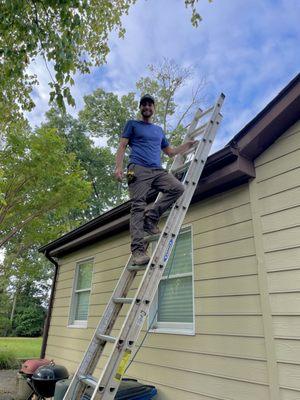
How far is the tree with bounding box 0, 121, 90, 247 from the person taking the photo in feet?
22.7

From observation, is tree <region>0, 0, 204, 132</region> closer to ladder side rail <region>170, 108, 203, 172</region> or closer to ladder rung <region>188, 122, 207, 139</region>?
ladder side rail <region>170, 108, 203, 172</region>

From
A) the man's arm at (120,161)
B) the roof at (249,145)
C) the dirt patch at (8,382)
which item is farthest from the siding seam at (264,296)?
the dirt patch at (8,382)

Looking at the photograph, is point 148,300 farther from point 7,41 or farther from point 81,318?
point 81,318

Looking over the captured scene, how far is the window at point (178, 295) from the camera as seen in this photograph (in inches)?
149

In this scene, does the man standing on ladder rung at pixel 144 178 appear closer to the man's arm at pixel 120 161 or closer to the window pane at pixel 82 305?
the man's arm at pixel 120 161

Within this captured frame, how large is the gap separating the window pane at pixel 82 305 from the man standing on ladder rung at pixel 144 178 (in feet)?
13.1

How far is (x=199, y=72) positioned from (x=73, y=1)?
13221mm

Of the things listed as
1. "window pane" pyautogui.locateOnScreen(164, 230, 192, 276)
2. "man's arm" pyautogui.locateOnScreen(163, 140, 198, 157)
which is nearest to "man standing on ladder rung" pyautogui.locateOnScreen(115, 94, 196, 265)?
"man's arm" pyautogui.locateOnScreen(163, 140, 198, 157)

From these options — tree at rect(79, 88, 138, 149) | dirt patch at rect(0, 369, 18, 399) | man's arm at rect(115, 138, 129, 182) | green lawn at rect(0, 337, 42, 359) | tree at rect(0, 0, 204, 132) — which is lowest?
dirt patch at rect(0, 369, 18, 399)

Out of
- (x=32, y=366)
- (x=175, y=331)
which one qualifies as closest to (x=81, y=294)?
(x=32, y=366)

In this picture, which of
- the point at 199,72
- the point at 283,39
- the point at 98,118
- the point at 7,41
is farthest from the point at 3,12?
the point at 98,118

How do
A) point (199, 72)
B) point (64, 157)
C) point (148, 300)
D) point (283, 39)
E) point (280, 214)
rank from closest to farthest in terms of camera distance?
point (148, 300) < point (280, 214) < point (283, 39) < point (64, 157) < point (199, 72)

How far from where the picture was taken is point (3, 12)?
3.24 m

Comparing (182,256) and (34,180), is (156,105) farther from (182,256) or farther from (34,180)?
(182,256)
